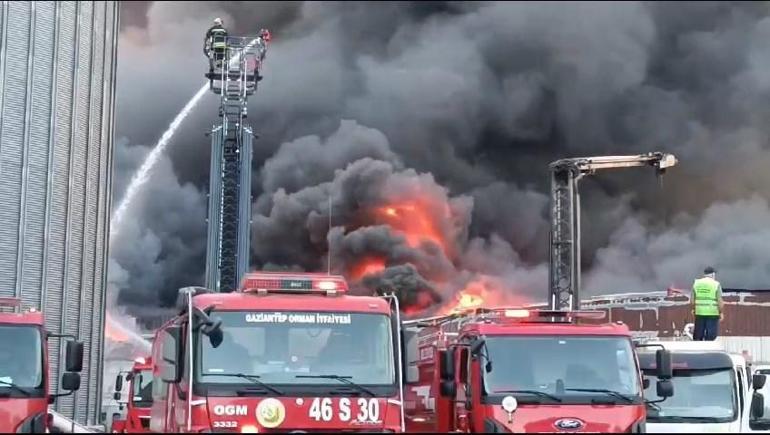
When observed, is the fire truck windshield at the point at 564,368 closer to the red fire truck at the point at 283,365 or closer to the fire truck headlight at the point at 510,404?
the fire truck headlight at the point at 510,404

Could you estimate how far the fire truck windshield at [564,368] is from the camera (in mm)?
9008

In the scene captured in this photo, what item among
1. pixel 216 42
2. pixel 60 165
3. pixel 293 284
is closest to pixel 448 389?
pixel 293 284

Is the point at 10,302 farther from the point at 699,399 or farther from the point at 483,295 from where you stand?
the point at 483,295

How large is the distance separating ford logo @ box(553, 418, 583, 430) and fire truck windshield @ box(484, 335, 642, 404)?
19 cm

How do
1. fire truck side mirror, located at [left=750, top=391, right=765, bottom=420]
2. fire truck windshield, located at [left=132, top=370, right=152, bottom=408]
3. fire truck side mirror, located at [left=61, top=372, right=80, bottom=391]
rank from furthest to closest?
fire truck windshield, located at [left=132, top=370, right=152, bottom=408] → fire truck side mirror, located at [left=750, top=391, right=765, bottom=420] → fire truck side mirror, located at [left=61, top=372, right=80, bottom=391]

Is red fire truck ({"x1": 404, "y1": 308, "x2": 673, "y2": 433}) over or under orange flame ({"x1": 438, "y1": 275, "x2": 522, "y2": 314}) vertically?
under

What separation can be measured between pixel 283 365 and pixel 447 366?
1.92 metres

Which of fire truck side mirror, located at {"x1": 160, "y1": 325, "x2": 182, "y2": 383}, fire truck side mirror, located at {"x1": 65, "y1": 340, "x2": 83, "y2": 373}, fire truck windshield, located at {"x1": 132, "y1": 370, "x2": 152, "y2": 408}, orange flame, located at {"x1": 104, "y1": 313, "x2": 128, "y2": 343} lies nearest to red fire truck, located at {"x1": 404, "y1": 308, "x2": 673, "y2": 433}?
fire truck side mirror, located at {"x1": 160, "y1": 325, "x2": 182, "y2": 383}

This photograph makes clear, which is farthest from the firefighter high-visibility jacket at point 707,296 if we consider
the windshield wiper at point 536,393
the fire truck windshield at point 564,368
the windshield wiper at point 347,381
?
the windshield wiper at point 347,381

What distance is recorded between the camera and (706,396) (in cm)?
1051

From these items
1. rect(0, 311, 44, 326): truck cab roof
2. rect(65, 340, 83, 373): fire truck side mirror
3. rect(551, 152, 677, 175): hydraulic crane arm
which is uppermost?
rect(551, 152, 677, 175): hydraulic crane arm

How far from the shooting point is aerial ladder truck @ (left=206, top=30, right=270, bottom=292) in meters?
17.8

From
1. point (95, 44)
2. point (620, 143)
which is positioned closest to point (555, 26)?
point (620, 143)

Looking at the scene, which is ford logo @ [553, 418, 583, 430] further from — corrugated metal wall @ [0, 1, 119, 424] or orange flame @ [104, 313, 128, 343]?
orange flame @ [104, 313, 128, 343]
